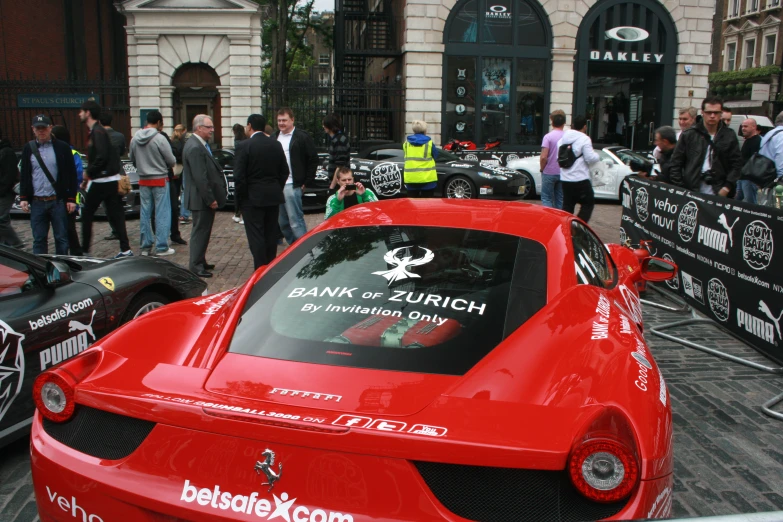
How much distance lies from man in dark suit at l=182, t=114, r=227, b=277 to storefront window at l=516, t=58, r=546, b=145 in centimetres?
1864

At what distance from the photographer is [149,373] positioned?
236 cm

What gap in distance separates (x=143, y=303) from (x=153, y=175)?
5.02 meters

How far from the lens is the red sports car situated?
187cm

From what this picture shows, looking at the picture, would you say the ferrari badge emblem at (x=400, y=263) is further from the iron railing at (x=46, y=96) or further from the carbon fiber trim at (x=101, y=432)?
the iron railing at (x=46, y=96)

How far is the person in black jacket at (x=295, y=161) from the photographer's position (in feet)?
29.6

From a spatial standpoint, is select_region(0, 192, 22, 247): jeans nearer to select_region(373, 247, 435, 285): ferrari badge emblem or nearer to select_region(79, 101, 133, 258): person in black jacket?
select_region(79, 101, 133, 258): person in black jacket

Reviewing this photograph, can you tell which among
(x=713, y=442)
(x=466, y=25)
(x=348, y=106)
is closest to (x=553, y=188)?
(x=713, y=442)

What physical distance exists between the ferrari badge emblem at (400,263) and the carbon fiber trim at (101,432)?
3.87 feet

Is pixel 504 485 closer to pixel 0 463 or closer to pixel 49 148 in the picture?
pixel 0 463

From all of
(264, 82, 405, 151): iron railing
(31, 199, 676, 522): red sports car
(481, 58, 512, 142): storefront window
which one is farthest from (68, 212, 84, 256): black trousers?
(481, 58, 512, 142): storefront window

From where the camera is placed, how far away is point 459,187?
15945mm

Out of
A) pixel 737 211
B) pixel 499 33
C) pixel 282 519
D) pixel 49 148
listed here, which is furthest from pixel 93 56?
pixel 282 519

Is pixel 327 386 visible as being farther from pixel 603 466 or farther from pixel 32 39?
pixel 32 39

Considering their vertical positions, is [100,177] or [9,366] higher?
[100,177]
